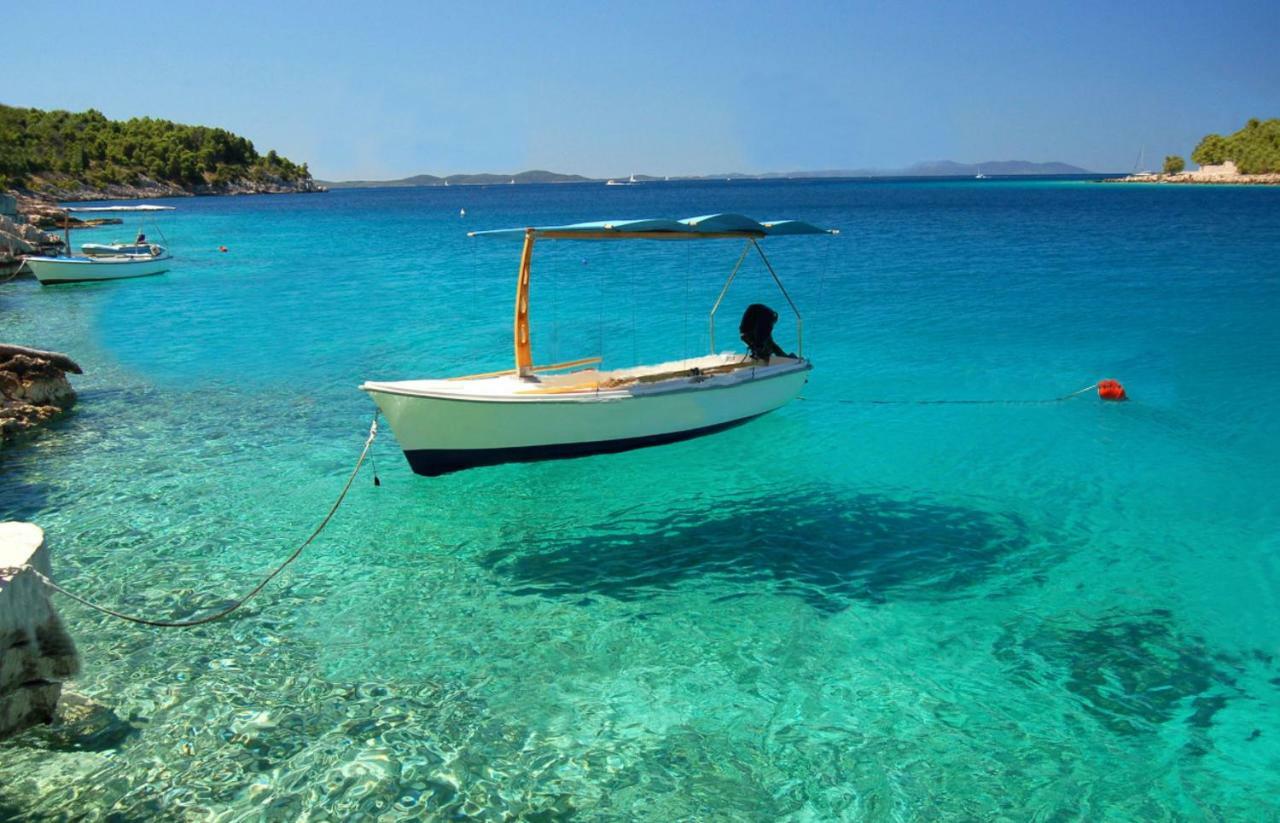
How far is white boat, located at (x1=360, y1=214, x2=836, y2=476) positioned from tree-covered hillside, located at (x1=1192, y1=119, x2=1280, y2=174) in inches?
5820

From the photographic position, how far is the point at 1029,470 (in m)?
12.8

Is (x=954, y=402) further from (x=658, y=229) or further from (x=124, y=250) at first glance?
(x=124, y=250)

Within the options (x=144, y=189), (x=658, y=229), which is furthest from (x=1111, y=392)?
(x=144, y=189)

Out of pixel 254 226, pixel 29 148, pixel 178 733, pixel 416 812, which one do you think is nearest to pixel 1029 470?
pixel 416 812

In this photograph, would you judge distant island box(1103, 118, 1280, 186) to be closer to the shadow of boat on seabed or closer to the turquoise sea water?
the turquoise sea water

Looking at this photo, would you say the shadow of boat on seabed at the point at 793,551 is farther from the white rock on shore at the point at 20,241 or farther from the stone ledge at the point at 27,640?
the white rock on shore at the point at 20,241

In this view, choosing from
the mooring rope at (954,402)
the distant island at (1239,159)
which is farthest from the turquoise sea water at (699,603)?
the distant island at (1239,159)

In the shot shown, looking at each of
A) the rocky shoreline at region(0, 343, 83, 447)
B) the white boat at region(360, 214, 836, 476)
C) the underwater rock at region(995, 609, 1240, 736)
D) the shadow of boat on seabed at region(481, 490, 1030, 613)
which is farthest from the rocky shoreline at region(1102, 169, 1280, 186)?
the rocky shoreline at region(0, 343, 83, 447)

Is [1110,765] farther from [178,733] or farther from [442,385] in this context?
[442,385]

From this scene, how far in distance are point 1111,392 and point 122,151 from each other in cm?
14752

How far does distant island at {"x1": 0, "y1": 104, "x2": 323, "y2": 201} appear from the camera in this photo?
104 metres

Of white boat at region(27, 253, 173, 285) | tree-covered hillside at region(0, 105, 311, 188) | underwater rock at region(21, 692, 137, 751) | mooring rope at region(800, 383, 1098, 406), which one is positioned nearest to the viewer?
underwater rock at region(21, 692, 137, 751)

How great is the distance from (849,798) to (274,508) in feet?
26.6

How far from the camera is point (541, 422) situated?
35.0 feet
